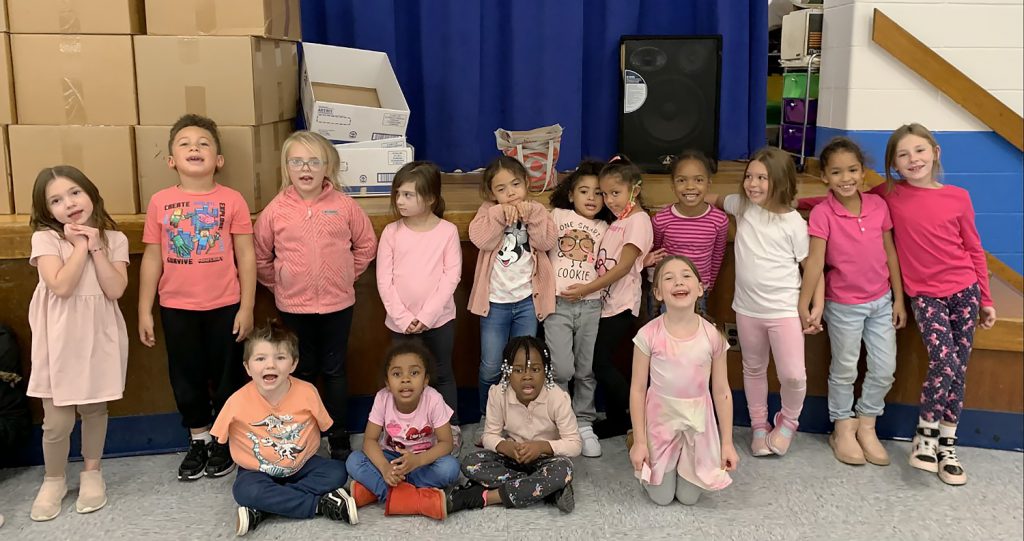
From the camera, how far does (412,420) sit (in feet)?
6.89

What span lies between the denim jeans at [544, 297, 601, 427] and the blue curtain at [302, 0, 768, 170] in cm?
108

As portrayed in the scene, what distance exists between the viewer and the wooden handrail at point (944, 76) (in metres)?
2.84

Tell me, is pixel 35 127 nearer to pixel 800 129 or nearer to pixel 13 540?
pixel 13 540

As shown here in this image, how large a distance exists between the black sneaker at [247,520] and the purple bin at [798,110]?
2.51 m

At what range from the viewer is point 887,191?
7.48 ft

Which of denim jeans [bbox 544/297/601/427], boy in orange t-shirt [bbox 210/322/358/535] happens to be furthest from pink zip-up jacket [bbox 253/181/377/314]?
denim jeans [bbox 544/297/601/427]

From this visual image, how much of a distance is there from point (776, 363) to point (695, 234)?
1.42ft

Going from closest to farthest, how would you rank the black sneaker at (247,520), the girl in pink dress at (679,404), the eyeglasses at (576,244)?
the black sneaker at (247,520), the girl in pink dress at (679,404), the eyeglasses at (576,244)

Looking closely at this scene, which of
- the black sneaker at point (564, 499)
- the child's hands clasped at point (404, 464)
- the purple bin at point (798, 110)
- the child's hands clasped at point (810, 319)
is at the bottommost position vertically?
the black sneaker at point (564, 499)

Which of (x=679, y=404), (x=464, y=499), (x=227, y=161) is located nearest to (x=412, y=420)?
(x=464, y=499)

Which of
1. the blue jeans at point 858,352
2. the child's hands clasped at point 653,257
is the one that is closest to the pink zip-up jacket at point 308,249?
the child's hands clasped at point 653,257

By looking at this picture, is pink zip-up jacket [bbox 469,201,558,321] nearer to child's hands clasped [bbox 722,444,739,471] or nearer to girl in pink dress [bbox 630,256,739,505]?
girl in pink dress [bbox 630,256,739,505]

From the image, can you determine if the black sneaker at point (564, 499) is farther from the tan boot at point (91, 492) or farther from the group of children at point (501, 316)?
the tan boot at point (91, 492)

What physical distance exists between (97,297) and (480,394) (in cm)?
108
